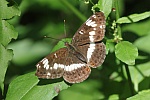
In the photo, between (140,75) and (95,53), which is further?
(140,75)

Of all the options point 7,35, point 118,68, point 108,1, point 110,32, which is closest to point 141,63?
point 118,68

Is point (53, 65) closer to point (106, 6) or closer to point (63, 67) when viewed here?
point (63, 67)

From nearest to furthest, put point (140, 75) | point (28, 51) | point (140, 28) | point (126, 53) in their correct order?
point (126, 53) → point (140, 75) → point (140, 28) → point (28, 51)

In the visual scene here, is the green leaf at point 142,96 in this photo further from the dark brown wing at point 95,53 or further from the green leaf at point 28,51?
the green leaf at point 28,51

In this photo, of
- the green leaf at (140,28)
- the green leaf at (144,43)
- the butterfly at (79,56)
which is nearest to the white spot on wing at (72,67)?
the butterfly at (79,56)

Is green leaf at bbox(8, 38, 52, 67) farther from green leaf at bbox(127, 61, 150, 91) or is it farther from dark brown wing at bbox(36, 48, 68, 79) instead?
dark brown wing at bbox(36, 48, 68, 79)

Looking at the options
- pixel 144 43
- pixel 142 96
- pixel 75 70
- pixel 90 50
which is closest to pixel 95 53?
pixel 90 50

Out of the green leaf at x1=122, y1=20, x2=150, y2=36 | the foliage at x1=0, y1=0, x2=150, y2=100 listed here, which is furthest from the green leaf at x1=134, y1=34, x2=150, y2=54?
the green leaf at x1=122, y1=20, x2=150, y2=36

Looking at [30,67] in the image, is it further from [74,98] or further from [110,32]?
[110,32]
